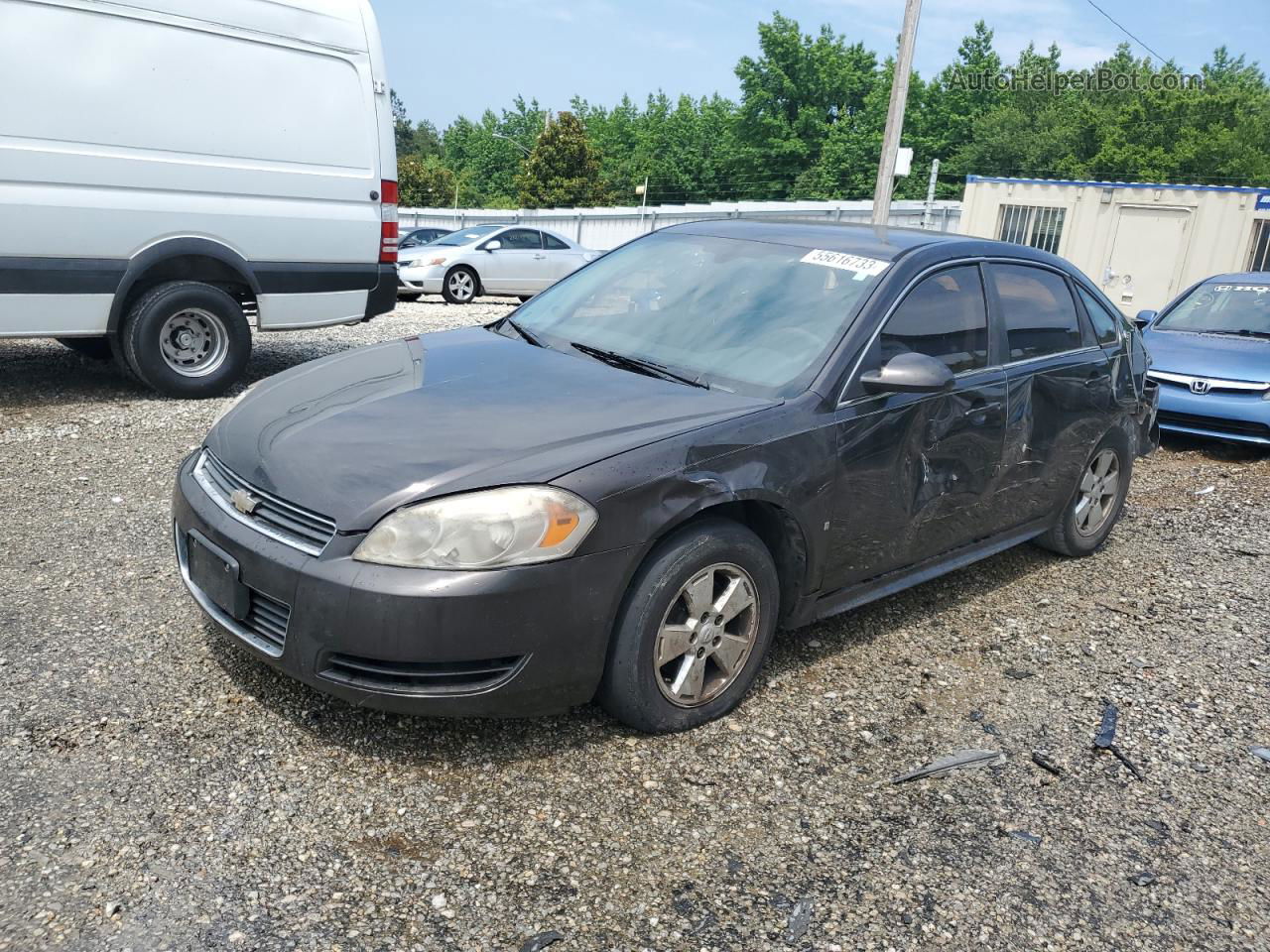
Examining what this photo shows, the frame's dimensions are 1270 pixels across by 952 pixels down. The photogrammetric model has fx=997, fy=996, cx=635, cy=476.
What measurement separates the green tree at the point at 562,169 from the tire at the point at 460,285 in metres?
31.5

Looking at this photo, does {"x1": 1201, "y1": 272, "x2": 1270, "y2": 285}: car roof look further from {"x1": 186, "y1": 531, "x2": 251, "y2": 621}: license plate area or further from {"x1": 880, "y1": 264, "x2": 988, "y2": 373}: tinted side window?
{"x1": 186, "y1": 531, "x2": 251, "y2": 621}: license plate area

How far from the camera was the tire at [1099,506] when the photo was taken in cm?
500

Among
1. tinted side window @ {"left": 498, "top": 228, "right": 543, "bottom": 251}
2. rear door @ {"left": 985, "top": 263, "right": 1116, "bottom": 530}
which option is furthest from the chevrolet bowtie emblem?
tinted side window @ {"left": 498, "top": 228, "right": 543, "bottom": 251}

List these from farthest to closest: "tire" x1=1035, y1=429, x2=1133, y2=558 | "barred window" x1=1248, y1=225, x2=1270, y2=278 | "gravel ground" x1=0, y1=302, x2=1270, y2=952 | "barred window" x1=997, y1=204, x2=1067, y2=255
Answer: "barred window" x1=997, y1=204, x2=1067, y2=255 → "barred window" x1=1248, y1=225, x2=1270, y2=278 → "tire" x1=1035, y1=429, x2=1133, y2=558 → "gravel ground" x1=0, y1=302, x2=1270, y2=952

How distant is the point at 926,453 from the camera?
3764 millimetres

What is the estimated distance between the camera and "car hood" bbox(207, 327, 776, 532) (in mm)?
2777

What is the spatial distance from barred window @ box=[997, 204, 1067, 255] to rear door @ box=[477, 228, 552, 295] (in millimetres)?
9431

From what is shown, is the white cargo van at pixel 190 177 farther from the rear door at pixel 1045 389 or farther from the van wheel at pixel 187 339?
the rear door at pixel 1045 389

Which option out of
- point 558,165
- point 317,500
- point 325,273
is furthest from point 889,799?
point 558,165

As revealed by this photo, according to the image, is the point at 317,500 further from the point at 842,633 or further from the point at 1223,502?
the point at 1223,502

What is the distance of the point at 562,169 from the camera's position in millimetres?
46594

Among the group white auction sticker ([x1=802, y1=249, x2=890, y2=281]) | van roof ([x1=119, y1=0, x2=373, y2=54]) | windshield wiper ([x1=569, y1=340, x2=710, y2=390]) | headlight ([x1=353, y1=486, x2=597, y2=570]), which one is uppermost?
van roof ([x1=119, y1=0, x2=373, y2=54])

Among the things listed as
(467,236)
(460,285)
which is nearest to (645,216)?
(467,236)

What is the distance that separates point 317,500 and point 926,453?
2223mm
